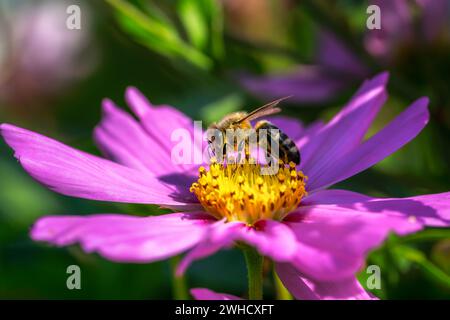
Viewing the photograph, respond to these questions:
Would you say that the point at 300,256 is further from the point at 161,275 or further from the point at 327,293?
the point at 161,275

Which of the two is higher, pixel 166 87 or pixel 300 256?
pixel 166 87

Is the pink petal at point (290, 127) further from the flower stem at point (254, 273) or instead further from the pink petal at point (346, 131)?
the flower stem at point (254, 273)

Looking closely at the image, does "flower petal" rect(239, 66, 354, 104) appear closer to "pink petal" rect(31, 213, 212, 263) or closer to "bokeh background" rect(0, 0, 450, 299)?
"bokeh background" rect(0, 0, 450, 299)

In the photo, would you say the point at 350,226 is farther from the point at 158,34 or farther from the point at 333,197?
the point at 158,34

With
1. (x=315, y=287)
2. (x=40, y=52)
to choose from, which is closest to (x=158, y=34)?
(x=315, y=287)

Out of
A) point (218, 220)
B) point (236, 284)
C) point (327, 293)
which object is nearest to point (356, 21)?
point (236, 284)

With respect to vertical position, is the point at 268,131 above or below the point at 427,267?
above

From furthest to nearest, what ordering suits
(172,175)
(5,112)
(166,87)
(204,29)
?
(5,112)
(166,87)
(204,29)
(172,175)
